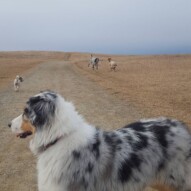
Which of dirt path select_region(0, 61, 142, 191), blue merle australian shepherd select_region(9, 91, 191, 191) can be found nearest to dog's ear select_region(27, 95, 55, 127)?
blue merle australian shepherd select_region(9, 91, 191, 191)

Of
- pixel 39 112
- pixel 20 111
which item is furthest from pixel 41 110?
pixel 20 111

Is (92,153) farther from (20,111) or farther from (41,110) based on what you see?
(20,111)

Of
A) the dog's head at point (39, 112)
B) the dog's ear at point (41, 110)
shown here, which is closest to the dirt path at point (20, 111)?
the dog's head at point (39, 112)

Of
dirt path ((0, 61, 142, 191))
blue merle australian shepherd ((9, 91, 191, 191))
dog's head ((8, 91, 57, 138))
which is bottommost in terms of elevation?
dirt path ((0, 61, 142, 191))

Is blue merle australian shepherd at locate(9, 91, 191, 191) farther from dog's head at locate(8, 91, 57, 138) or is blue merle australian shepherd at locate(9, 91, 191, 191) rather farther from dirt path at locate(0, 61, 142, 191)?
dirt path at locate(0, 61, 142, 191)

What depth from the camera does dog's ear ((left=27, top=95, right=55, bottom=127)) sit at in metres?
5.14

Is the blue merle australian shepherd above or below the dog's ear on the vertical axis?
below

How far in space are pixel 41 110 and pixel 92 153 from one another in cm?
85

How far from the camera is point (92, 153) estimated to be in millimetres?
5145

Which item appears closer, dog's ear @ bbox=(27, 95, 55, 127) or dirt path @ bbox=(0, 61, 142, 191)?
dog's ear @ bbox=(27, 95, 55, 127)

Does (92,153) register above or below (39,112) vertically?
below

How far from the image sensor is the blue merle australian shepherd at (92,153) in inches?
201

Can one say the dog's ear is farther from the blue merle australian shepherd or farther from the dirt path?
the dirt path

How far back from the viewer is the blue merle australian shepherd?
5105 mm
